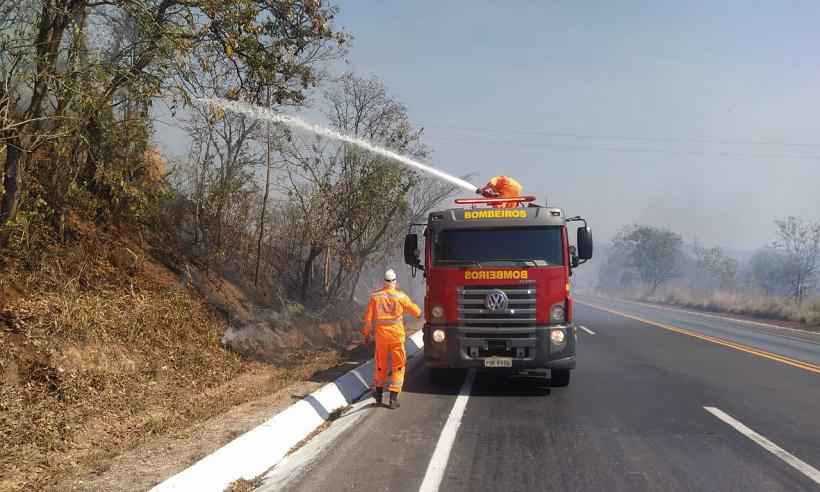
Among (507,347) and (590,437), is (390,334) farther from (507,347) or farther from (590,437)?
(590,437)

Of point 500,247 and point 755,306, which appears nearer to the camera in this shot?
point 500,247

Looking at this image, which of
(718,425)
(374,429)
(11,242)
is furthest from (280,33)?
(718,425)

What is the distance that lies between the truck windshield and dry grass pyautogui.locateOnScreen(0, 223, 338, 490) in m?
3.15

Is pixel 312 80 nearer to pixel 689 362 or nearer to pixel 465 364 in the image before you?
pixel 465 364

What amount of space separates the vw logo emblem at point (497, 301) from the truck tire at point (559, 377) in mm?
1501

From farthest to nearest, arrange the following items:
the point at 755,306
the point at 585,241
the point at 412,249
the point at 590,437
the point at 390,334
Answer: the point at 755,306, the point at 412,249, the point at 585,241, the point at 390,334, the point at 590,437

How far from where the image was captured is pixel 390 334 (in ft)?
26.0

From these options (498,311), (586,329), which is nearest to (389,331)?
(498,311)

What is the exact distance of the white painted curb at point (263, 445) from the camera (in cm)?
467

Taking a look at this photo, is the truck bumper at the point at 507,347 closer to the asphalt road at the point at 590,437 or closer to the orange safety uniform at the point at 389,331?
the asphalt road at the point at 590,437

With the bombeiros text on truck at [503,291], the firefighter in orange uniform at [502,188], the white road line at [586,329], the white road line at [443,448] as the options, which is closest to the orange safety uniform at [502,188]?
the firefighter in orange uniform at [502,188]

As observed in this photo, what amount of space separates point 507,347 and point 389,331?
1.84 meters

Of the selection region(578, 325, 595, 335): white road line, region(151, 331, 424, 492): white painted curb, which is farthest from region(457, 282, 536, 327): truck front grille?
region(578, 325, 595, 335): white road line

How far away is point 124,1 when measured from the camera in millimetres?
8344
